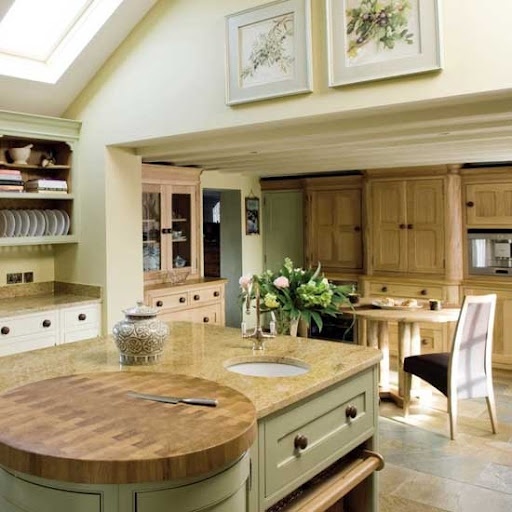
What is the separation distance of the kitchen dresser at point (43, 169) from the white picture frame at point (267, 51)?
1.72 meters

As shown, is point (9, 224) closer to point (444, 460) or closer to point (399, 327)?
point (399, 327)

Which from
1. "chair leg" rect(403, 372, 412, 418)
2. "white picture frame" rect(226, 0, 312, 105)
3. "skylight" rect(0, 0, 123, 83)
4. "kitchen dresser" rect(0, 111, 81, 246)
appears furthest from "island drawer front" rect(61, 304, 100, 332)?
"chair leg" rect(403, 372, 412, 418)

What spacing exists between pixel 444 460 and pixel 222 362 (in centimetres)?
211

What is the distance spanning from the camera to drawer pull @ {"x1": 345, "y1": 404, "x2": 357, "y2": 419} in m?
2.00

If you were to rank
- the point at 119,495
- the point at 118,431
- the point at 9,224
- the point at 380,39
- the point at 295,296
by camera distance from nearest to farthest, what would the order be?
1. the point at 119,495
2. the point at 118,431
3. the point at 295,296
4. the point at 380,39
5. the point at 9,224

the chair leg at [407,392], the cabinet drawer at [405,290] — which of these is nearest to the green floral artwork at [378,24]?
the chair leg at [407,392]

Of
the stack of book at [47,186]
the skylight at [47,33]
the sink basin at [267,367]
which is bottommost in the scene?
the sink basin at [267,367]

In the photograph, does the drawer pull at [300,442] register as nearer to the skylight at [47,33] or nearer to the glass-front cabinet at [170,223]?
the skylight at [47,33]

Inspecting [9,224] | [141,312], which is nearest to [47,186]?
[9,224]

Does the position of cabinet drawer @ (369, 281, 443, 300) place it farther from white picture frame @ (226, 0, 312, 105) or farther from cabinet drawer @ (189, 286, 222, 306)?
white picture frame @ (226, 0, 312, 105)

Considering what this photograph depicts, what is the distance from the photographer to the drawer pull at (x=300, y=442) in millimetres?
1731

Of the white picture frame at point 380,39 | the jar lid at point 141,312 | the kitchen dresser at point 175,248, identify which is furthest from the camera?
the kitchen dresser at point 175,248

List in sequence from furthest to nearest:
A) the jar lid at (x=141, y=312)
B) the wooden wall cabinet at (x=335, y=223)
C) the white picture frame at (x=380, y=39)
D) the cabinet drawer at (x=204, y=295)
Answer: the wooden wall cabinet at (x=335, y=223) → the cabinet drawer at (x=204, y=295) → the white picture frame at (x=380, y=39) → the jar lid at (x=141, y=312)

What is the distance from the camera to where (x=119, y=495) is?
1220 millimetres
